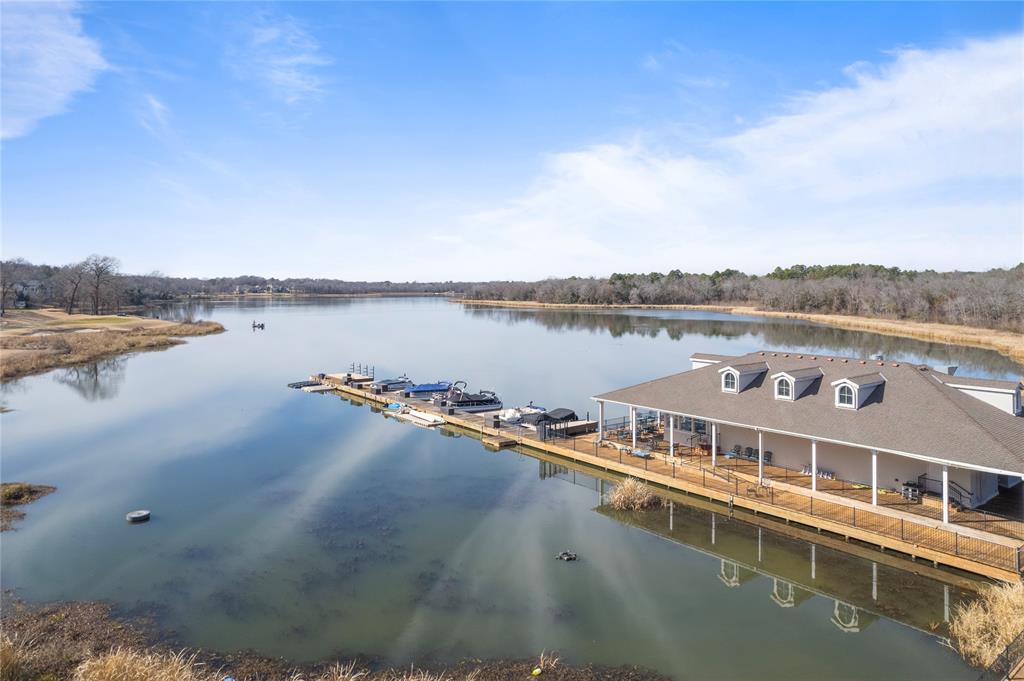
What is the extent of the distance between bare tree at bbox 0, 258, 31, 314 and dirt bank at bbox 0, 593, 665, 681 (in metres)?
96.1

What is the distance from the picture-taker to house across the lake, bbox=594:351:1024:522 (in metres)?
16.6

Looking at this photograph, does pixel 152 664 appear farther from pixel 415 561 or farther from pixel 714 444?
pixel 714 444

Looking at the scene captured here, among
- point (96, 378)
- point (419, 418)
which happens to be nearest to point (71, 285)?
point (96, 378)

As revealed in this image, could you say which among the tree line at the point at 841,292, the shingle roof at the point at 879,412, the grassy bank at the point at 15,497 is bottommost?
the grassy bank at the point at 15,497

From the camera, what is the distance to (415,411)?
36.8 m

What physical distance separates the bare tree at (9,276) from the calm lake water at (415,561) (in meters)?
74.7

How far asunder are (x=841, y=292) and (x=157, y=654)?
124 m

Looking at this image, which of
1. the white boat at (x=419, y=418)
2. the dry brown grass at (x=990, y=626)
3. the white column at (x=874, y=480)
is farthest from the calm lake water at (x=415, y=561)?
the white column at (x=874, y=480)

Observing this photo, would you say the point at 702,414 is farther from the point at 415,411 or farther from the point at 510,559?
the point at 415,411

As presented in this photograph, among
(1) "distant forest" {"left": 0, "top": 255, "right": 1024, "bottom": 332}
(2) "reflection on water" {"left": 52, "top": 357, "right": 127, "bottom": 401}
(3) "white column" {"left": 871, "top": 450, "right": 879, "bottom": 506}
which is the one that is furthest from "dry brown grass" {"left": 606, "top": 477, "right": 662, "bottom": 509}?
(1) "distant forest" {"left": 0, "top": 255, "right": 1024, "bottom": 332}

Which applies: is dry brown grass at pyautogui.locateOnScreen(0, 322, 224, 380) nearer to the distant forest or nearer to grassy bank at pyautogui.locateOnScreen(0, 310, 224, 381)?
grassy bank at pyautogui.locateOnScreen(0, 310, 224, 381)

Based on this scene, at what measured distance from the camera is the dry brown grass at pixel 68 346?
53.1 metres

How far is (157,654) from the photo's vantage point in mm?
12062

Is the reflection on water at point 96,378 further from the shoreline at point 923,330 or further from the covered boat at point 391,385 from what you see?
the shoreline at point 923,330
